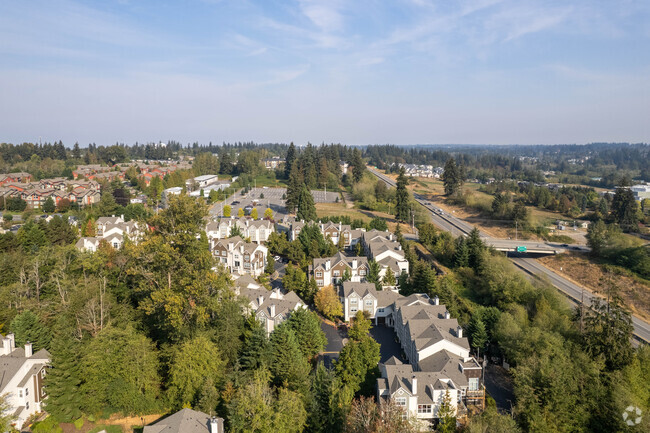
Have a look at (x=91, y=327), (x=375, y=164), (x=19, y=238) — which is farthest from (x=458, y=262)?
(x=375, y=164)

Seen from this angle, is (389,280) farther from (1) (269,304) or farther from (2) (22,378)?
(2) (22,378)

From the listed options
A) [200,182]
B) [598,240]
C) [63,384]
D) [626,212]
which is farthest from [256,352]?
[200,182]

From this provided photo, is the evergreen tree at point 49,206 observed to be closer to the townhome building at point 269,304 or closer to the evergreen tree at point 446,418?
the townhome building at point 269,304

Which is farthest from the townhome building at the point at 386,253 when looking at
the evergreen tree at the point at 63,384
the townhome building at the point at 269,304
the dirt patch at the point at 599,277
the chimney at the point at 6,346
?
the chimney at the point at 6,346

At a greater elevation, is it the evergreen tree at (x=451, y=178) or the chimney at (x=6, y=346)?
the evergreen tree at (x=451, y=178)

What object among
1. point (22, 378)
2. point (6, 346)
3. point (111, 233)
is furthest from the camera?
point (111, 233)

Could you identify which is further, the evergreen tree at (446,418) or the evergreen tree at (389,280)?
the evergreen tree at (389,280)

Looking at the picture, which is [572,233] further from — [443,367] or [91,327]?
[91,327]
